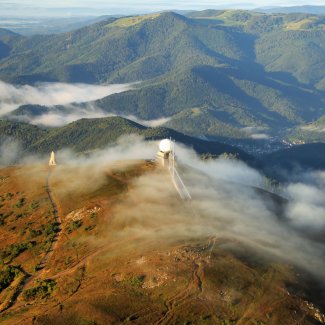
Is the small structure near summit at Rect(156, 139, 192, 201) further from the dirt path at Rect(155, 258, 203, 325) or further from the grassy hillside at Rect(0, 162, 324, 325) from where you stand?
the dirt path at Rect(155, 258, 203, 325)

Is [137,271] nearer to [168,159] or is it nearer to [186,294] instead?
[186,294]

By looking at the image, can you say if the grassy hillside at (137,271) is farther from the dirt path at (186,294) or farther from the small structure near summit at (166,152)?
the small structure near summit at (166,152)

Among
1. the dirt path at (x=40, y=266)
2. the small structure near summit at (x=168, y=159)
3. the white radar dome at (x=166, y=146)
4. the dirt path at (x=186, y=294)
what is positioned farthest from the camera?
the white radar dome at (x=166, y=146)

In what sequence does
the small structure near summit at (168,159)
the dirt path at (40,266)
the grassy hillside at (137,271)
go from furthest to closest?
1. the small structure near summit at (168,159)
2. the dirt path at (40,266)
3. the grassy hillside at (137,271)

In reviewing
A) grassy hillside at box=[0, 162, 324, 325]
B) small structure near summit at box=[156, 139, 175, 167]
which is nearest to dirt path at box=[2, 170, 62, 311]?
grassy hillside at box=[0, 162, 324, 325]

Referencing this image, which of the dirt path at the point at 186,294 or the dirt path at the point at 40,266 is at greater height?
the dirt path at the point at 186,294

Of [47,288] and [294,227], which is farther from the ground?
[47,288]

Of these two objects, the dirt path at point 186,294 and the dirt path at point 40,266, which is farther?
the dirt path at point 40,266

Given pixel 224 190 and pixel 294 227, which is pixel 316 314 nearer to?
pixel 294 227

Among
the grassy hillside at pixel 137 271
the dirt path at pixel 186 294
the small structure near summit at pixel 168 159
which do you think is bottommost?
the small structure near summit at pixel 168 159

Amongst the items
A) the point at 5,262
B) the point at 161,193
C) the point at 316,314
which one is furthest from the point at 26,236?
the point at 316,314

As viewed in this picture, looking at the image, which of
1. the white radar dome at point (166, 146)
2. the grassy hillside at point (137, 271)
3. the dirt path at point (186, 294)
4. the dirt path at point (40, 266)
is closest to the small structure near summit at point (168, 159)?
the white radar dome at point (166, 146)
